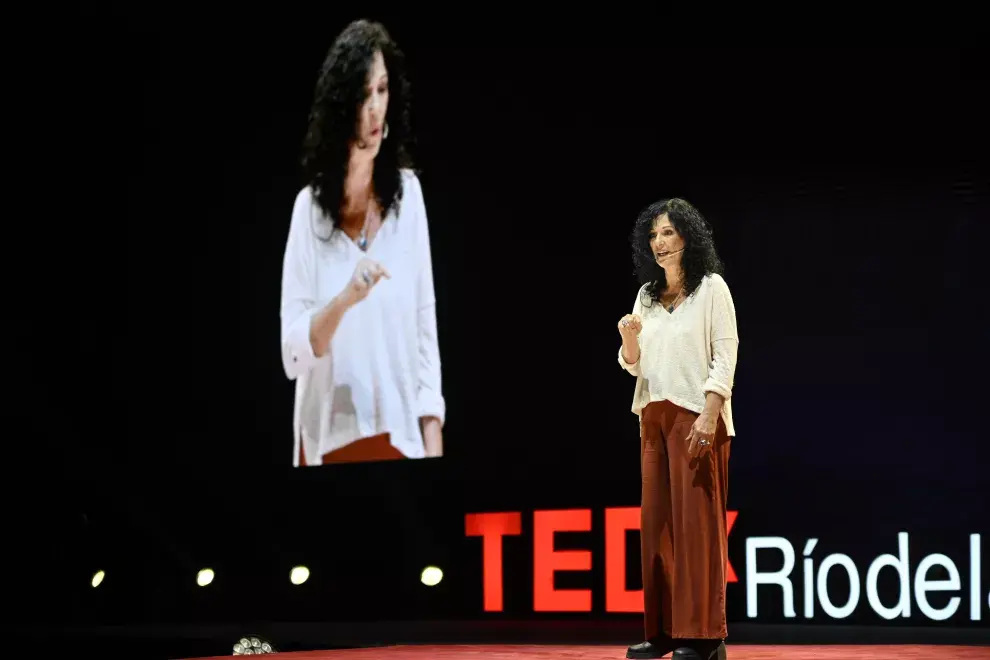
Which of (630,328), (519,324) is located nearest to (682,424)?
(630,328)

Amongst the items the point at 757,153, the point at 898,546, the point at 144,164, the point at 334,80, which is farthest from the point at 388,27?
the point at 898,546

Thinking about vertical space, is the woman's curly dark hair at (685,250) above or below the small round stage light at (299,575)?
above

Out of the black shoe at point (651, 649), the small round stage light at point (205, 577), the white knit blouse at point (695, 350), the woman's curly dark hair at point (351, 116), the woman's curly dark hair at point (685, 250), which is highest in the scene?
the woman's curly dark hair at point (351, 116)

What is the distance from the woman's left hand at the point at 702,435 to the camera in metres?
3.46

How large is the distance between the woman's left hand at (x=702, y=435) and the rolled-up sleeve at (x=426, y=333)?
10.3ft

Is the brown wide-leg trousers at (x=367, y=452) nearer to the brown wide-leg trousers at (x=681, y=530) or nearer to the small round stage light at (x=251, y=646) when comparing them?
the small round stage light at (x=251, y=646)

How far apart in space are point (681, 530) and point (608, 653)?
2.98ft

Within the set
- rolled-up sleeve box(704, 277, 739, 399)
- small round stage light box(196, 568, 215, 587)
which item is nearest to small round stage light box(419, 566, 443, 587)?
small round stage light box(196, 568, 215, 587)

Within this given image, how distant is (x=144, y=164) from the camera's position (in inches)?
281

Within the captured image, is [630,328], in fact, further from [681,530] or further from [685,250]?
[681,530]

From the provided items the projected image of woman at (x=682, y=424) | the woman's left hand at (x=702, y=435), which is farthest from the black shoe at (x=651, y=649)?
the woman's left hand at (x=702, y=435)

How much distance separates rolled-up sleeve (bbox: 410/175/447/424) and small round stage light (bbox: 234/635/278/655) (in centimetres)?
145

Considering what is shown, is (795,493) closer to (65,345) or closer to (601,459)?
Result: (601,459)

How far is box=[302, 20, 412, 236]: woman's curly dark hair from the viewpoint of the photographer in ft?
21.8
